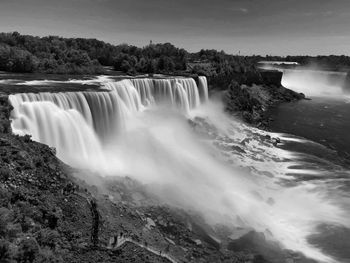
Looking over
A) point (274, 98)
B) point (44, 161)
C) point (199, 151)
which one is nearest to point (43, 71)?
point (199, 151)

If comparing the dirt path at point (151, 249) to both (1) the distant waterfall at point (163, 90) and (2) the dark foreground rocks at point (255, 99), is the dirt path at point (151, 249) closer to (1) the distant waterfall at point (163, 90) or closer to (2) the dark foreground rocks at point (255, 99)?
(1) the distant waterfall at point (163, 90)

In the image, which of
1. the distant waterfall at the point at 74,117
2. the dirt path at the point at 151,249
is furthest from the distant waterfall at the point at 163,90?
the dirt path at the point at 151,249

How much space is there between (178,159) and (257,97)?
38636mm

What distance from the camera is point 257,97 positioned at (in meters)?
59.9

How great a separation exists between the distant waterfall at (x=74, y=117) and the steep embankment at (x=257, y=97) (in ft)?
62.4

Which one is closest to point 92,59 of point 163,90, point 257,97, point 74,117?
point 163,90

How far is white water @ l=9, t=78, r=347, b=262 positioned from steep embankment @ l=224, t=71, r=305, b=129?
12.6 m

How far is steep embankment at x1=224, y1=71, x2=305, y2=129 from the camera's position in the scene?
153 feet

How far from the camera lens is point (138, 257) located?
1162 cm

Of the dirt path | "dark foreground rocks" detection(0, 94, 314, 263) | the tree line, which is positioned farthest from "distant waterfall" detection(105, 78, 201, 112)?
the dirt path

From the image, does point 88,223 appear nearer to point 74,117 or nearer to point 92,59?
point 74,117

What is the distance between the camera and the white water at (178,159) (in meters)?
18.6

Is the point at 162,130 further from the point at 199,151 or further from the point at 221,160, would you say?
the point at 221,160

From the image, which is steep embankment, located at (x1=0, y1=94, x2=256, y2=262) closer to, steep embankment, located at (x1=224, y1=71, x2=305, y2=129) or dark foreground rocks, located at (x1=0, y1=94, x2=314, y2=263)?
dark foreground rocks, located at (x1=0, y1=94, x2=314, y2=263)
